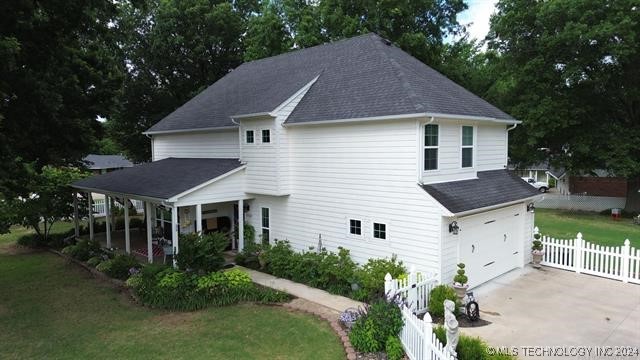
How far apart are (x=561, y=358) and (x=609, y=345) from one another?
1336mm

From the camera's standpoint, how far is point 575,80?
26.6 meters

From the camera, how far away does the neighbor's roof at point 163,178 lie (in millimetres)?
13987

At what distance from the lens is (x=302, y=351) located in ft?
27.0

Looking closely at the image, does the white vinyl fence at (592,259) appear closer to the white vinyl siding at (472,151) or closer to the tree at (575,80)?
the white vinyl siding at (472,151)

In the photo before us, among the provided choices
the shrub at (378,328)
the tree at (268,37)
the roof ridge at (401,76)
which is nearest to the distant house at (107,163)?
the tree at (268,37)

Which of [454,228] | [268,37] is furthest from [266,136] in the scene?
[268,37]

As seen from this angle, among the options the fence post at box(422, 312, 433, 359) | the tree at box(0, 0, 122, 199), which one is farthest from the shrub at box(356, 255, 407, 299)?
the tree at box(0, 0, 122, 199)

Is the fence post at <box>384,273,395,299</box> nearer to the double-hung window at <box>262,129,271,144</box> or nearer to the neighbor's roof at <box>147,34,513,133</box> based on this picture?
the neighbor's roof at <box>147,34,513,133</box>

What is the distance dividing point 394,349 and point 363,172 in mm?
5652

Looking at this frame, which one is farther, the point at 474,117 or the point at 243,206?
the point at 243,206

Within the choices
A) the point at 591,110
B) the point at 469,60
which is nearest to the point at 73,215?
the point at 591,110

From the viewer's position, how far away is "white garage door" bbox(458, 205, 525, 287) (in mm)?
11828

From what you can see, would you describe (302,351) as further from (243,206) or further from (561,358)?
(243,206)

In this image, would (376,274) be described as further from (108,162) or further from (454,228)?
(108,162)
